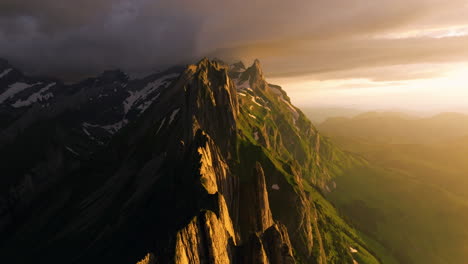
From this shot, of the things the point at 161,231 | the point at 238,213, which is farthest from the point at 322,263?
the point at 161,231

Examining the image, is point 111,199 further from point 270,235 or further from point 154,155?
point 270,235

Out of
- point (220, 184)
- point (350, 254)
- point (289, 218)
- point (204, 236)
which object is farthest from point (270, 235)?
point (350, 254)

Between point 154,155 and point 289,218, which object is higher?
point 154,155

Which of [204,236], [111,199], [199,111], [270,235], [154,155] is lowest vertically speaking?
[111,199]

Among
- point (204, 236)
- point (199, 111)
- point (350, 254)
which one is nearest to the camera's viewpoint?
point (204, 236)

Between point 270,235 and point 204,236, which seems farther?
point 270,235

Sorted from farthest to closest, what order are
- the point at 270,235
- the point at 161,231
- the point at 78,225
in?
the point at 78,225, the point at 161,231, the point at 270,235
